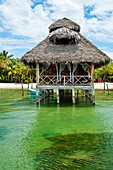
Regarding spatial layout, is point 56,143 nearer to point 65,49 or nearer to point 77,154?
point 77,154

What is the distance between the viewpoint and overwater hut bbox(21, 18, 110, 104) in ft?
49.5

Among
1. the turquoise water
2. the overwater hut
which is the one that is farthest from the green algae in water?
the overwater hut

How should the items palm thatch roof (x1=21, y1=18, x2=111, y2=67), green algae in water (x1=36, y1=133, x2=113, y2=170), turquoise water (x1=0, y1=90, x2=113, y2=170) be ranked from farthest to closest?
1. palm thatch roof (x1=21, y1=18, x2=111, y2=67)
2. turquoise water (x1=0, y1=90, x2=113, y2=170)
3. green algae in water (x1=36, y1=133, x2=113, y2=170)

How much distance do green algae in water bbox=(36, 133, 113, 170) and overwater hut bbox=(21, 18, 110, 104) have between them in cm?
745

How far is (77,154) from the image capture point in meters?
6.22

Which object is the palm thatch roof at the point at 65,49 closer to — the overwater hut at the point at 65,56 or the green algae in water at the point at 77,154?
the overwater hut at the point at 65,56

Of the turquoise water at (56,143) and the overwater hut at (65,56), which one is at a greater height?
the overwater hut at (65,56)

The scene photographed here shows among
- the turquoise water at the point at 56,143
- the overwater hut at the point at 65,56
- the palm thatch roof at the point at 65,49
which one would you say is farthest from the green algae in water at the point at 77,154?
the palm thatch roof at the point at 65,49

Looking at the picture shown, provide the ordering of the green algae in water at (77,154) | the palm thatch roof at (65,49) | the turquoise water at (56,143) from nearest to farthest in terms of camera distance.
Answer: the green algae in water at (77,154) < the turquoise water at (56,143) < the palm thatch roof at (65,49)

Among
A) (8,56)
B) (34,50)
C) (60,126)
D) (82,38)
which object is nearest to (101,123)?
(60,126)

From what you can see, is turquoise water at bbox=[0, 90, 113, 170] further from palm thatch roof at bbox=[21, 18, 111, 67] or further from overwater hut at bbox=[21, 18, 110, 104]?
palm thatch roof at bbox=[21, 18, 111, 67]

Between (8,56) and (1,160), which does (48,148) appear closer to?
(1,160)

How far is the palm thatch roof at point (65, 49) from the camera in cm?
1504

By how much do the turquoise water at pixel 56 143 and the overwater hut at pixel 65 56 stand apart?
13.5 ft
